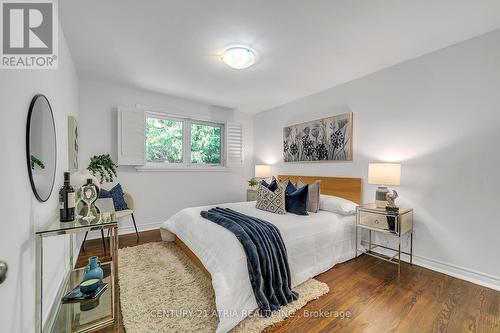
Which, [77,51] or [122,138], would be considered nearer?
[77,51]

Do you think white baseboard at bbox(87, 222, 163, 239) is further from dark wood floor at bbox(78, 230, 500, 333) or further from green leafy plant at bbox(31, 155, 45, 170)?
green leafy plant at bbox(31, 155, 45, 170)

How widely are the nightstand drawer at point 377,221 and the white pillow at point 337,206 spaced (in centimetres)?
17

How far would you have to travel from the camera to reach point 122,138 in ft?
11.4

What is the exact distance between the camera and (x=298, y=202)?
2.72 metres

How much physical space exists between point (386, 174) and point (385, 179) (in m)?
0.06

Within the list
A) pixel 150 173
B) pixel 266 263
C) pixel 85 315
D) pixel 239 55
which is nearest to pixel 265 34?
pixel 239 55

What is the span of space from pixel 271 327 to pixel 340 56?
2.79 m

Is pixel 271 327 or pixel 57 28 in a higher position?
pixel 57 28

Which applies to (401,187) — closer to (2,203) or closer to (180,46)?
(180,46)

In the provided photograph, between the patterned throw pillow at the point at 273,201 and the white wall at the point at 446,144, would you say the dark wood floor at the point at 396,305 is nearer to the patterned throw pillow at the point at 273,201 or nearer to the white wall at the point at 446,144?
the white wall at the point at 446,144

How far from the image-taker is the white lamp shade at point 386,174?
2440 millimetres

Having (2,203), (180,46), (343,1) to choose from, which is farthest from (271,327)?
(180,46)

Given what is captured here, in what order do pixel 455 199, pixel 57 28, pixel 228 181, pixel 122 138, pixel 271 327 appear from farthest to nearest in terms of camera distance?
pixel 228 181 → pixel 122 138 → pixel 455 199 → pixel 57 28 → pixel 271 327

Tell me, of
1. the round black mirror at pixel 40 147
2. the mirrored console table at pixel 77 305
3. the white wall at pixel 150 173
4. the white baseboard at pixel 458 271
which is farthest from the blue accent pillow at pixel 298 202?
the round black mirror at pixel 40 147
